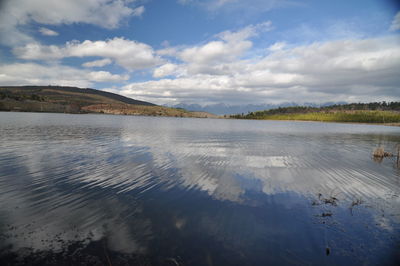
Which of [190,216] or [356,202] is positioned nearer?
[190,216]

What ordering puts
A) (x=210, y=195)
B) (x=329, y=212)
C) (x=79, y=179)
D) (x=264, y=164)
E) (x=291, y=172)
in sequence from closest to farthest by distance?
(x=329, y=212) < (x=210, y=195) < (x=79, y=179) < (x=291, y=172) < (x=264, y=164)

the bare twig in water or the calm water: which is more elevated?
the calm water

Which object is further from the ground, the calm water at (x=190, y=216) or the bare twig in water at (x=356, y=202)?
the calm water at (x=190, y=216)

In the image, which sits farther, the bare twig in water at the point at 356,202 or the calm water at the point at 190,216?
the bare twig in water at the point at 356,202

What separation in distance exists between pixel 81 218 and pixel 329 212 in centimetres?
1127

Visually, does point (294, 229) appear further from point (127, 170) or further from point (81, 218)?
point (127, 170)

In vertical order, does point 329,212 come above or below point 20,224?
below

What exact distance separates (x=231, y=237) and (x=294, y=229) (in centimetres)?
282

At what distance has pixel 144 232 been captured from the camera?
25.8 feet

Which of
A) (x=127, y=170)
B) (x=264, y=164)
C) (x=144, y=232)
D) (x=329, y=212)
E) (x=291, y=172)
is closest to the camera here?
(x=144, y=232)

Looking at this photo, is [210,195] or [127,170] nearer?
[210,195]

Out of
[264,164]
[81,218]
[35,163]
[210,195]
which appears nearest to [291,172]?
[264,164]

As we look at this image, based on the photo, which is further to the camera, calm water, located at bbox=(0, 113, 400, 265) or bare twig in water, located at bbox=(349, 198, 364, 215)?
bare twig in water, located at bbox=(349, 198, 364, 215)

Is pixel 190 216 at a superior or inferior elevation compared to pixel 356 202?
superior
